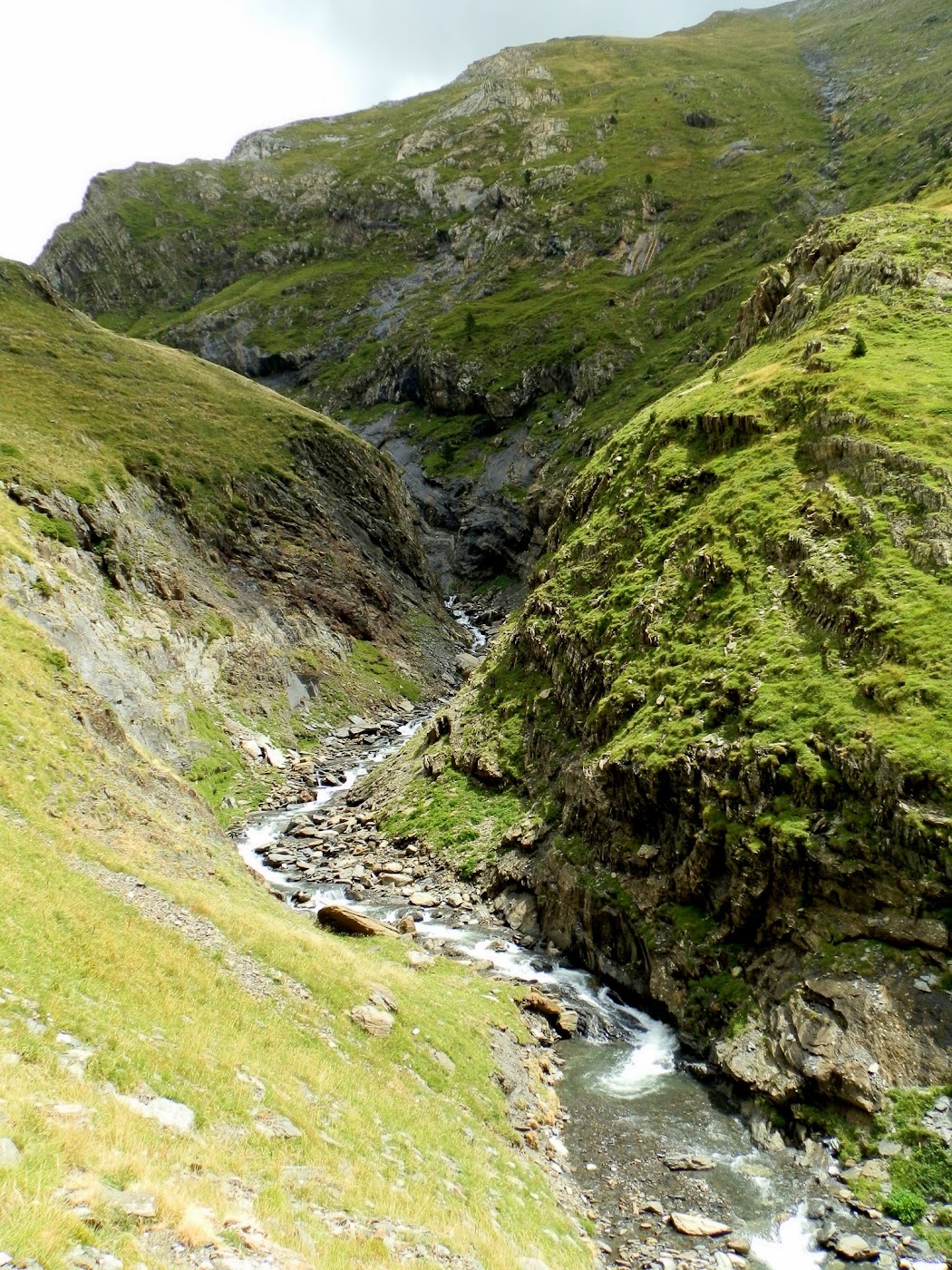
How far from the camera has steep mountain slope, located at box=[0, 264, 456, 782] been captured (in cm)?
5494

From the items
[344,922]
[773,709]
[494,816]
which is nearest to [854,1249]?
[773,709]

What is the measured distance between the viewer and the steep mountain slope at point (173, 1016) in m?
10.5

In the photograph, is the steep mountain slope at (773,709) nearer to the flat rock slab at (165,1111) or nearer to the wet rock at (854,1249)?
the wet rock at (854,1249)

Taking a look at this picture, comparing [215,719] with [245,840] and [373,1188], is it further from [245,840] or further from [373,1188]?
[373,1188]

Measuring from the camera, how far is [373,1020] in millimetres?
22172

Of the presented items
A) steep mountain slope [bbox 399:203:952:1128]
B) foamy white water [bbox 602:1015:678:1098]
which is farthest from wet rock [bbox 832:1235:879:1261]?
foamy white water [bbox 602:1015:678:1098]

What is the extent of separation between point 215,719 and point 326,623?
24.0m

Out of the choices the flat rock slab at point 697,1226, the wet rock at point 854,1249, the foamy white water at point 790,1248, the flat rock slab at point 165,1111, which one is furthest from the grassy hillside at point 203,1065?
the wet rock at point 854,1249

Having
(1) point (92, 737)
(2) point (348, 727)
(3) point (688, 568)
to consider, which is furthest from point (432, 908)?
(2) point (348, 727)

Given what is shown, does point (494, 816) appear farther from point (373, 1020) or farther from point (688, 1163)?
point (688, 1163)

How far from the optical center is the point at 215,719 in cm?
5972

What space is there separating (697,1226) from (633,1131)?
390 centimetres

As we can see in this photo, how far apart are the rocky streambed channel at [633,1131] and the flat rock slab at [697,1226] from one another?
3cm

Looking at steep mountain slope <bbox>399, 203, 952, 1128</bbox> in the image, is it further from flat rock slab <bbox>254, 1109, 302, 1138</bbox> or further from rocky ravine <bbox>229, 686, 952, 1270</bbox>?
flat rock slab <bbox>254, 1109, 302, 1138</bbox>
